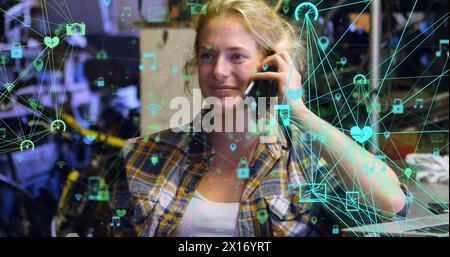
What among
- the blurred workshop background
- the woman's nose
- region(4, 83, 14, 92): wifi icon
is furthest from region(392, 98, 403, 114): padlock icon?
region(4, 83, 14, 92): wifi icon

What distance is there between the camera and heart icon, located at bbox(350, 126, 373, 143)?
2553 mm

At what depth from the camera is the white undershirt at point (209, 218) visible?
246 cm

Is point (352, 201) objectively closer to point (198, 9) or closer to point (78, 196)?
point (198, 9)

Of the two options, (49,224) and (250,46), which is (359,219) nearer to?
(250,46)

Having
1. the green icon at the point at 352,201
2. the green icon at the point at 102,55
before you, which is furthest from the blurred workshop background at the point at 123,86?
the green icon at the point at 352,201

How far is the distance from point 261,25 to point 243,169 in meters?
0.60

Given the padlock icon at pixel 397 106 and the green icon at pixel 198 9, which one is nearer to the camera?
the green icon at pixel 198 9

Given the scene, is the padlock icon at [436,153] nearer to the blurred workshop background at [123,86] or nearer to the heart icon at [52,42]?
the blurred workshop background at [123,86]

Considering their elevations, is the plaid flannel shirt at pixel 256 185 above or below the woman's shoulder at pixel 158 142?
below

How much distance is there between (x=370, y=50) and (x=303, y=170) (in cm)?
58

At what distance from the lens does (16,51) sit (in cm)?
252

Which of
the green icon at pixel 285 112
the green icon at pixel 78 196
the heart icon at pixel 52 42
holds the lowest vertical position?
the green icon at pixel 78 196

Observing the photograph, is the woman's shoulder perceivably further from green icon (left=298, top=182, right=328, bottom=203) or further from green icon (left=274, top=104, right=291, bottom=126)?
green icon (left=298, top=182, right=328, bottom=203)
